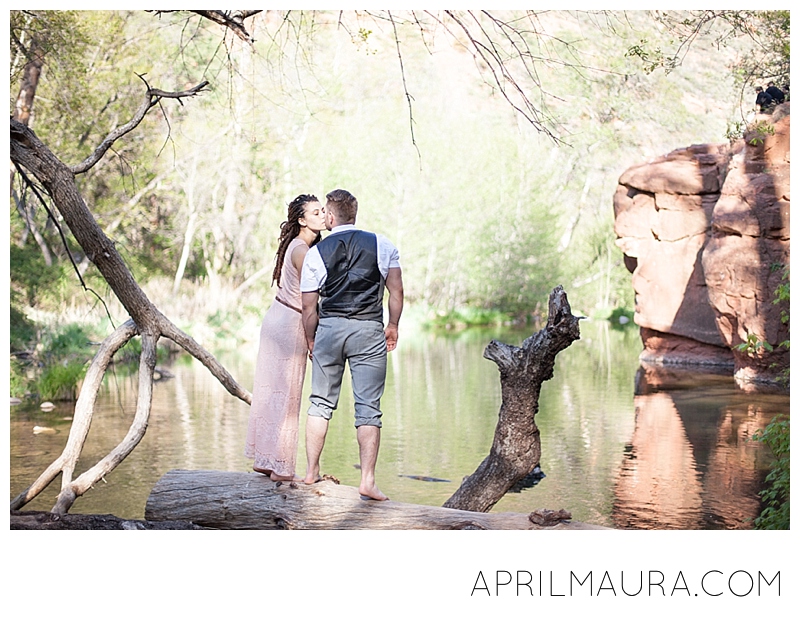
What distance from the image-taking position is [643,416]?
10289mm

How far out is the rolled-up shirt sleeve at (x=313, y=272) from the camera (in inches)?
176

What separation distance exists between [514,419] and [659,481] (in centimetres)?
235

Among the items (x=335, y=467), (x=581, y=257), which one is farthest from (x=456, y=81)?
(x=335, y=467)

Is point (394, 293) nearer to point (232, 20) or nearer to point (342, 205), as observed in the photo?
point (342, 205)

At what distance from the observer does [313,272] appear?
14.7ft

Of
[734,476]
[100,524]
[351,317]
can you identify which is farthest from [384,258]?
[734,476]

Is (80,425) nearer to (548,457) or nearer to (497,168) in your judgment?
(548,457)

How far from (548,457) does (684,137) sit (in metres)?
20.3

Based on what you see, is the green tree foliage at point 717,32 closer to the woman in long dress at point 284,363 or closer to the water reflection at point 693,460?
the woman in long dress at point 284,363

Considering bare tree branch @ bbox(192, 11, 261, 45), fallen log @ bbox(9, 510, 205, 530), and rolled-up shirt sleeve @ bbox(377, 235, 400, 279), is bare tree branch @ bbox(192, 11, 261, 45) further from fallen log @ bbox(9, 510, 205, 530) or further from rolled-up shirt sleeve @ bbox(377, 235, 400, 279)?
fallen log @ bbox(9, 510, 205, 530)

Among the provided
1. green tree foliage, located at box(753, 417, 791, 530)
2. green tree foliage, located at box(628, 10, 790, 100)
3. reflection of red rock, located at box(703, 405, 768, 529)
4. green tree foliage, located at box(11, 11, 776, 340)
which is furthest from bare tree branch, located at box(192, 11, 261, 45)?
green tree foliage, located at box(11, 11, 776, 340)
